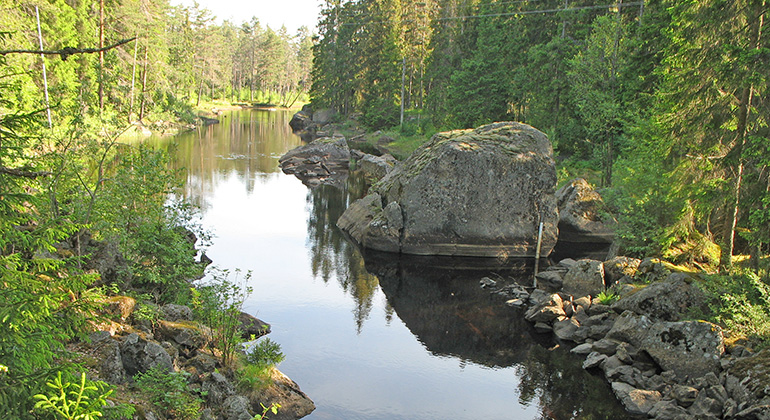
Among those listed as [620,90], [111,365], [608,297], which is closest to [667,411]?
[608,297]

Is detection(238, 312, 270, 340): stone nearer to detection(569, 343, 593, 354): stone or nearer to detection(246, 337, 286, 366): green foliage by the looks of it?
detection(246, 337, 286, 366): green foliage

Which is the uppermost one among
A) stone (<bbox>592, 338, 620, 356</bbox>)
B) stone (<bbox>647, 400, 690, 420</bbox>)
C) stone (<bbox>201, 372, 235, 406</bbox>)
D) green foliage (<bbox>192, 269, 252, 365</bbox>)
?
green foliage (<bbox>192, 269, 252, 365</bbox>)

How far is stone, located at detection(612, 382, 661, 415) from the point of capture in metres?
11.9

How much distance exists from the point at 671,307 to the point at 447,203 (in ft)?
32.2

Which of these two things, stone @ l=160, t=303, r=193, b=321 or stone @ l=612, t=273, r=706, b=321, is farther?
stone @ l=612, t=273, r=706, b=321

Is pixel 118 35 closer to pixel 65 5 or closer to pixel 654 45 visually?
pixel 65 5

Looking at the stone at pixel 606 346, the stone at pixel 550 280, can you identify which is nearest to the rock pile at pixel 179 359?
the stone at pixel 606 346

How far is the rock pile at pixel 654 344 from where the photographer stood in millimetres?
11250

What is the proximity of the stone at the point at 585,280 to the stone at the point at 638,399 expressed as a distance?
5630mm

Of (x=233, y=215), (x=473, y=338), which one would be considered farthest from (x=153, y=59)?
(x=473, y=338)

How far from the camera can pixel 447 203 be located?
75.5ft

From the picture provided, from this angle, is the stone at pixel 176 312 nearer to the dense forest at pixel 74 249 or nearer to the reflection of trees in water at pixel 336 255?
the dense forest at pixel 74 249

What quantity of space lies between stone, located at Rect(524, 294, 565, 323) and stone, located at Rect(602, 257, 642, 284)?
2147 millimetres

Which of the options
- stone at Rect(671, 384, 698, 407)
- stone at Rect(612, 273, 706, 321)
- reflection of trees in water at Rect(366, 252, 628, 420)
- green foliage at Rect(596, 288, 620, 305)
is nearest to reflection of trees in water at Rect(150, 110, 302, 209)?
reflection of trees in water at Rect(366, 252, 628, 420)
